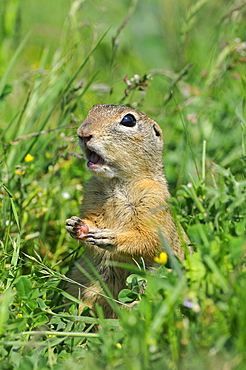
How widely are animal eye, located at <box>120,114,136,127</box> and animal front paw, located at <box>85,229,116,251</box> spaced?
0.81 metres

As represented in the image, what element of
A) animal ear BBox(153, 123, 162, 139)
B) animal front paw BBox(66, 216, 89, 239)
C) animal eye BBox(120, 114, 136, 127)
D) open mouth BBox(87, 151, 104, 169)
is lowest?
animal front paw BBox(66, 216, 89, 239)

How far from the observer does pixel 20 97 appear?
624cm

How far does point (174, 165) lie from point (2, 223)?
2040mm

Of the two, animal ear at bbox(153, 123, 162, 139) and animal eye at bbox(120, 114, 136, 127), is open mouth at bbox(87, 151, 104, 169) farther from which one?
animal ear at bbox(153, 123, 162, 139)

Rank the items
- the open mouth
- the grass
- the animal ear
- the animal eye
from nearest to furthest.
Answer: the grass
the open mouth
the animal eye
the animal ear

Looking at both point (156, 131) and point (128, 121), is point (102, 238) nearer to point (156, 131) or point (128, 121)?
point (128, 121)

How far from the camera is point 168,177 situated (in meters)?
5.23

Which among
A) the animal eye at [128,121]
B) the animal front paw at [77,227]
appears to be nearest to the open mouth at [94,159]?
the animal eye at [128,121]

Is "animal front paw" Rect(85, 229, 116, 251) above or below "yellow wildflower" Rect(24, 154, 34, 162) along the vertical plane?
above

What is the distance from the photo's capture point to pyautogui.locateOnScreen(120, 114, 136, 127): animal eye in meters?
3.80

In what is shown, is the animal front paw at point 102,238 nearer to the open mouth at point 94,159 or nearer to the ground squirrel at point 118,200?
the ground squirrel at point 118,200

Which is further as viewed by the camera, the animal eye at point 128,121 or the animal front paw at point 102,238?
the animal eye at point 128,121

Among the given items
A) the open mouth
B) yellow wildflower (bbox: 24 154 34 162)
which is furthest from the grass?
the open mouth

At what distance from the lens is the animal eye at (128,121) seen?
380 cm
